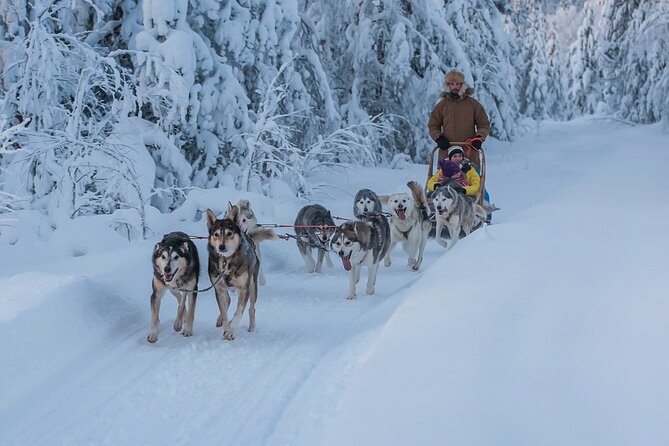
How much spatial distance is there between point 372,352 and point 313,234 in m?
3.69

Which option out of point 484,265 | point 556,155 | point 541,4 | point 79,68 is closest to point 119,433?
point 484,265

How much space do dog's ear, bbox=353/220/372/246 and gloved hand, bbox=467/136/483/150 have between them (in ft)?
10.9

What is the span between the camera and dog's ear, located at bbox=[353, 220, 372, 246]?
6645 mm

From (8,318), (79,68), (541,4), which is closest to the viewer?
(8,318)

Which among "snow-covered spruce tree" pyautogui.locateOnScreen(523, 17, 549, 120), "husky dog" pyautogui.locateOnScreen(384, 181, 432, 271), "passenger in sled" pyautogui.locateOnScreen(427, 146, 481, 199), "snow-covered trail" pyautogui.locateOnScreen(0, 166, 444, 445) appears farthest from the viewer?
"snow-covered spruce tree" pyautogui.locateOnScreen(523, 17, 549, 120)

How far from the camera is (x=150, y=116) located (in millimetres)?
10125

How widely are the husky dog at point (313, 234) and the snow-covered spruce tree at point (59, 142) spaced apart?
1.88 metres

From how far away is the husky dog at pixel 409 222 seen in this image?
7.89 meters

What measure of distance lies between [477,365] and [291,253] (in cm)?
551

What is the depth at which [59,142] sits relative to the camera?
728cm

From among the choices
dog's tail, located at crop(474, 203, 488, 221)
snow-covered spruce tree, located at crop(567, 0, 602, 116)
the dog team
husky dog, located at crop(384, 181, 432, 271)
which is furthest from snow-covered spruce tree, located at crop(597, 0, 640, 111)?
husky dog, located at crop(384, 181, 432, 271)

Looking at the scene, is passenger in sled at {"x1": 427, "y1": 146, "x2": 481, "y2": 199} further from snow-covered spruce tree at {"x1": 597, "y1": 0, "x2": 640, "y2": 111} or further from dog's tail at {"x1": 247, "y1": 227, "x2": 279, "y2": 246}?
snow-covered spruce tree at {"x1": 597, "y1": 0, "x2": 640, "y2": 111}

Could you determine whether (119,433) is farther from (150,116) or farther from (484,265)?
(150,116)

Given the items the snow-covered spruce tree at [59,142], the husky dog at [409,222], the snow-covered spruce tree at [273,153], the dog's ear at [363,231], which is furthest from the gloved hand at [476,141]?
the snow-covered spruce tree at [59,142]
